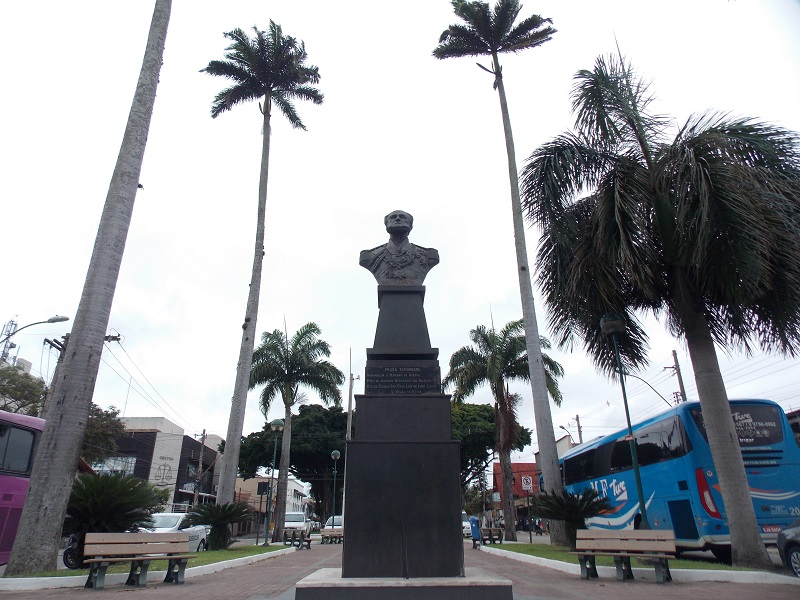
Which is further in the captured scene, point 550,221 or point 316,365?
point 316,365

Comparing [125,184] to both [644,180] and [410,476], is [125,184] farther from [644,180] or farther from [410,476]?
[644,180]

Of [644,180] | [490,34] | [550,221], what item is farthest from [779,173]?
[490,34]

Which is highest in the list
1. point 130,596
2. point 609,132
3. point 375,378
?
point 609,132

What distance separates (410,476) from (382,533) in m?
0.67

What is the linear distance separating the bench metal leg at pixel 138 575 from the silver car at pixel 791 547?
31.7ft

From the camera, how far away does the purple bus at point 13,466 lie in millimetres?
9945

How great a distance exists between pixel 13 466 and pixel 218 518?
20.6 feet

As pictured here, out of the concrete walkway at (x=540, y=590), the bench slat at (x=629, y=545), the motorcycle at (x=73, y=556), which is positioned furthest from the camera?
the motorcycle at (x=73, y=556)

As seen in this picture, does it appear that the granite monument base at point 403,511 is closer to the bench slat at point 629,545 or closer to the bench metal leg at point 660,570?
the bench slat at point 629,545

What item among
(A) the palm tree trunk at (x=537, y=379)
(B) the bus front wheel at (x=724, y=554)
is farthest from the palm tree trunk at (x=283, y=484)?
(B) the bus front wheel at (x=724, y=554)

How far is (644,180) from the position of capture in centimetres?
969

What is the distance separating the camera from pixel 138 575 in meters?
7.54

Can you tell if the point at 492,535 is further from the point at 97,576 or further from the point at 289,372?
the point at 97,576

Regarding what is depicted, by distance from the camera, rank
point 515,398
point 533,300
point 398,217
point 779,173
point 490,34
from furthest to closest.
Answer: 1. point 515,398
2. point 490,34
3. point 533,300
4. point 779,173
5. point 398,217
